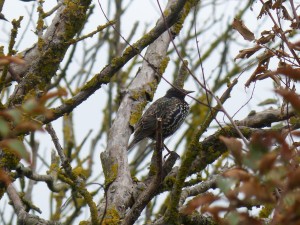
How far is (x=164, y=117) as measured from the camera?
8.34m

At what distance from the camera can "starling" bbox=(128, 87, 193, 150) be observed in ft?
26.2

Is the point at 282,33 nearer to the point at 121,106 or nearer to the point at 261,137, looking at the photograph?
the point at 261,137

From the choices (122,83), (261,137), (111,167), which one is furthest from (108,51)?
(261,137)

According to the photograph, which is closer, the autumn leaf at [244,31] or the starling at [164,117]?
the autumn leaf at [244,31]

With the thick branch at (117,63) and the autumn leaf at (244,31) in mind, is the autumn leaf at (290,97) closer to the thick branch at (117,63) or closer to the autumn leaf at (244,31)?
the autumn leaf at (244,31)

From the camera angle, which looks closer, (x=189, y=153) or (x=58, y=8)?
(x=189, y=153)

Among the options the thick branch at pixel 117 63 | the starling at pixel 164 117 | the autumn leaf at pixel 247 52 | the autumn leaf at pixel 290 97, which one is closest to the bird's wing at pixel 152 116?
the starling at pixel 164 117

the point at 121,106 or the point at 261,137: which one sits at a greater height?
the point at 121,106

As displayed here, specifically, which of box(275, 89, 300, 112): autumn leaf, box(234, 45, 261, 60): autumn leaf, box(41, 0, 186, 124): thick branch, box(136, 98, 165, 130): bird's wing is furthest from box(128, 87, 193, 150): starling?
box(275, 89, 300, 112): autumn leaf

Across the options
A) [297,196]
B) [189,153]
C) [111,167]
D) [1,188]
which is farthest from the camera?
[111,167]

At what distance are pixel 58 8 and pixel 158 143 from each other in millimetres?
1664

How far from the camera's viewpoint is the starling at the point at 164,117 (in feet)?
26.2

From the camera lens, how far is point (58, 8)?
511 centimetres

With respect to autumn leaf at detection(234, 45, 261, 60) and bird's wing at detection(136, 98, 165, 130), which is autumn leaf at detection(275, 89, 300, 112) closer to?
autumn leaf at detection(234, 45, 261, 60)
